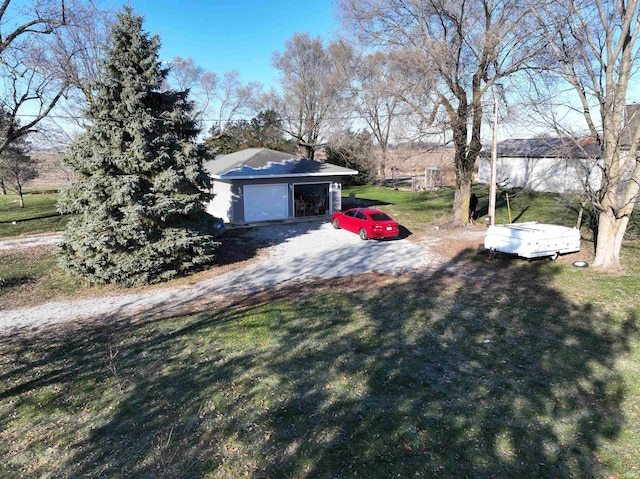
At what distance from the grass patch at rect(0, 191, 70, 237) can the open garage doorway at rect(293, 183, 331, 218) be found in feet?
41.1

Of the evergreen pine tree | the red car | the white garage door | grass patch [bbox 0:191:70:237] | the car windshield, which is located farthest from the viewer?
the white garage door

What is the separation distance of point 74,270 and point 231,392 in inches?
350

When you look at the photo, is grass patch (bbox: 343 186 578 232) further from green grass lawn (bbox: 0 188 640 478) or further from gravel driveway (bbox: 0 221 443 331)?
green grass lawn (bbox: 0 188 640 478)

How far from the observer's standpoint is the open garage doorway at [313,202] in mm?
24031

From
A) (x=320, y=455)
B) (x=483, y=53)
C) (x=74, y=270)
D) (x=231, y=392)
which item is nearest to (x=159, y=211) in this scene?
(x=74, y=270)

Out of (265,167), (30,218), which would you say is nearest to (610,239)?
(265,167)

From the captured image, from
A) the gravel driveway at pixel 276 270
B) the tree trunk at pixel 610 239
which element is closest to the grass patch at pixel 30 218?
the gravel driveway at pixel 276 270

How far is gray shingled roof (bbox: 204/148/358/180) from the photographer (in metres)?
21.4

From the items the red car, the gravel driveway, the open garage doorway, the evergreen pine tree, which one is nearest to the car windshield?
the red car

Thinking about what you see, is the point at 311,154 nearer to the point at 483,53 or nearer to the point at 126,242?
the point at 483,53

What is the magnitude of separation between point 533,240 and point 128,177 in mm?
13169

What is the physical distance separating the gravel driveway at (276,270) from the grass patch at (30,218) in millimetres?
10677

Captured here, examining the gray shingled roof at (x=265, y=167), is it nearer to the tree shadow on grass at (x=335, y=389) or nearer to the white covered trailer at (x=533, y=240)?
the white covered trailer at (x=533, y=240)

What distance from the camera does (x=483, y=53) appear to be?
1756cm
